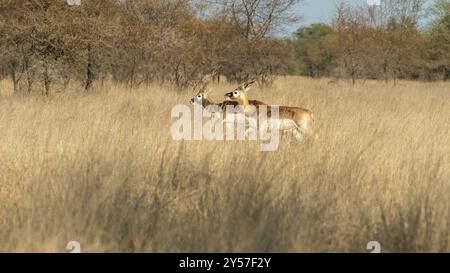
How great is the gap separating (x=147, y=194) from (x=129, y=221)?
0.56 metres

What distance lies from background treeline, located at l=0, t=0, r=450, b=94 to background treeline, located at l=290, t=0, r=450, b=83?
2.8 inches

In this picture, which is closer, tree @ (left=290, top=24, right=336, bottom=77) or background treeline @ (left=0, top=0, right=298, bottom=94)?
background treeline @ (left=0, top=0, right=298, bottom=94)

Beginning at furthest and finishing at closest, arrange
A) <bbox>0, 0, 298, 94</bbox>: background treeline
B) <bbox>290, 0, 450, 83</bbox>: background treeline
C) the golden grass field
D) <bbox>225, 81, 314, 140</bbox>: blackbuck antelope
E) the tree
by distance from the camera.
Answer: the tree < <bbox>290, 0, 450, 83</bbox>: background treeline < <bbox>0, 0, 298, 94</bbox>: background treeline < <bbox>225, 81, 314, 140</bbox>: blackbuck antelope < the golden grass field

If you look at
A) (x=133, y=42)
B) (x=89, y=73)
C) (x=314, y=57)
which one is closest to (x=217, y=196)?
(x=89, y=73)

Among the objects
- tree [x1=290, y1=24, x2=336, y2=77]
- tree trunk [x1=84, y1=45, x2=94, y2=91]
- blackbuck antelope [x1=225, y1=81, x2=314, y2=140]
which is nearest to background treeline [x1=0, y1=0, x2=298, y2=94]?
tree trunk [x1=84, y1=45, x2=94, y2=91]

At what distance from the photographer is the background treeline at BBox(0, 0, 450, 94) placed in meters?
12.8

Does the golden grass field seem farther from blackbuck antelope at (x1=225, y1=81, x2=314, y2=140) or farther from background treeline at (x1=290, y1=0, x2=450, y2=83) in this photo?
background treeline at (x1=290, y1=0, x2=450, y2=83)

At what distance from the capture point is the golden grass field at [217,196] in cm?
335

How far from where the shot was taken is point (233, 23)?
22.5m

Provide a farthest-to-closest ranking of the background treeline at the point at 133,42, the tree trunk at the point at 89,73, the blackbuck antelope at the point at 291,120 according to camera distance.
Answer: the tree trunk at the point at 89,73, the background treeline at the point at 133,42, the blackbuck antelope at the point at 291,120

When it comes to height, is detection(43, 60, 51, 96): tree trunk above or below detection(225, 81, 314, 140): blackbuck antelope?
above

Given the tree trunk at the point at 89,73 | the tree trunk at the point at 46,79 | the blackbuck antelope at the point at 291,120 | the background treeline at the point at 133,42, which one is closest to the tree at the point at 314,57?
the background treeline at the point at 133,42

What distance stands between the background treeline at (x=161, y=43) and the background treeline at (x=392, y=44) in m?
0.07

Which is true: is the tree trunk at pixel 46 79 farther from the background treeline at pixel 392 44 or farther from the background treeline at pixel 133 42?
the background treeline at pixel 392 44
